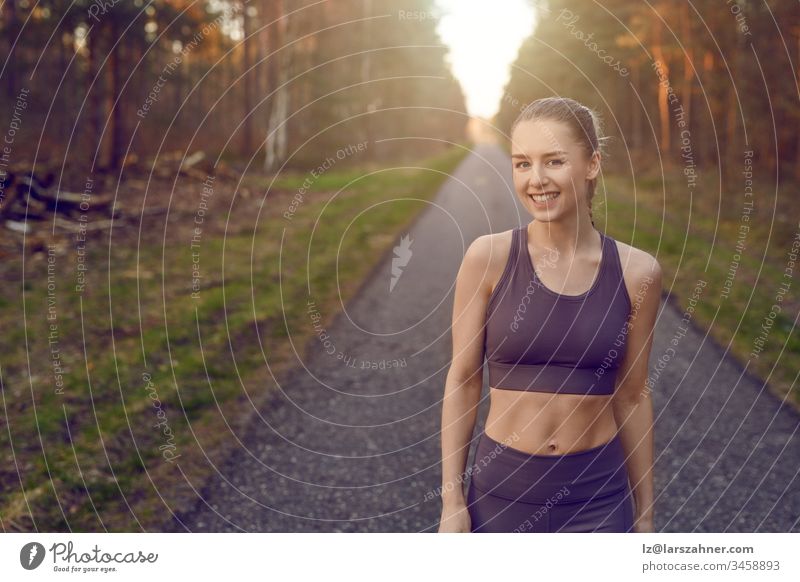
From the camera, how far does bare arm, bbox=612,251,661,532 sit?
2381 mm

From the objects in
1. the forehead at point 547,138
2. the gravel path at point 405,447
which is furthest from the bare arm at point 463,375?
the gravel path at point 405,447

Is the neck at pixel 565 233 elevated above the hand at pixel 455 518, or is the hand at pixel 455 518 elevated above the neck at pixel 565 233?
the neck at pixel 565 233

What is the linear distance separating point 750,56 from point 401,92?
733 inches

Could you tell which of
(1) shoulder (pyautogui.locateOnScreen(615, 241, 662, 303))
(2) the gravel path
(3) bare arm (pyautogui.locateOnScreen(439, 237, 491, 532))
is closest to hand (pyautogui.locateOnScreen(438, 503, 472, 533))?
(3) bare arm (pyautogui.locateOnScreen(439, 237, 491, 532))

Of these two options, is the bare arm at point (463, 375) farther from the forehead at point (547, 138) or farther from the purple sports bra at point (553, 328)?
the forehead at point (547, 138)

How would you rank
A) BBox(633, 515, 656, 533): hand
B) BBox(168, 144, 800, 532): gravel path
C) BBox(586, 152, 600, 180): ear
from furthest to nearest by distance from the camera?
BBox(168, 144, 800, 532): gravel path
BBox(633, 515, 656, 533): hand
BBox(586, 152, 600, 180): ear

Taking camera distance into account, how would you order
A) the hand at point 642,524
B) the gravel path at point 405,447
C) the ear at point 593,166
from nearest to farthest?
the ear at point 593,166 < the hand at point 642,524 < the gravel path at point 405,447

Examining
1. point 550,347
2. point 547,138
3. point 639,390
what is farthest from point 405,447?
point 547,138

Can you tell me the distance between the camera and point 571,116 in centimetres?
226

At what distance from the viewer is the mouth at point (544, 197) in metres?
2.29

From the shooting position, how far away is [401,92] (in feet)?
129

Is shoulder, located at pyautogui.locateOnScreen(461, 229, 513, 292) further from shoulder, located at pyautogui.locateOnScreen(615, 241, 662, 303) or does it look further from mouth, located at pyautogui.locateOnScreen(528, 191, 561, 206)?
shoulder, located at pyautogui.locateOnScreen(615, 241, 662, 303)

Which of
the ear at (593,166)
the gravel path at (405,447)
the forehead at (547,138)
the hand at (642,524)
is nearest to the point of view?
the forehead at (547,138)
